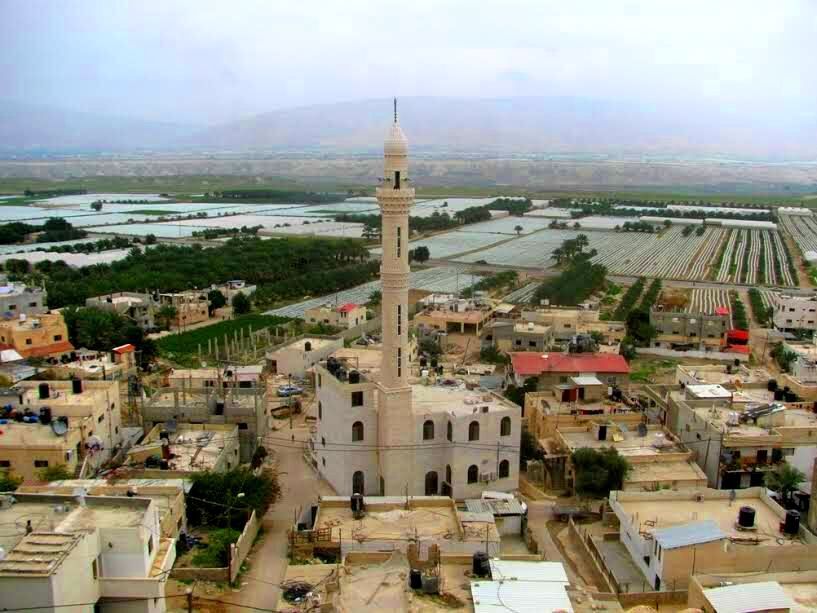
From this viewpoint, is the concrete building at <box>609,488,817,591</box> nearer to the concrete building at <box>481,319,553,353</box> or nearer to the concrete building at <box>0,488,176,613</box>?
the concrete building at <box>0,488,176,613</box>

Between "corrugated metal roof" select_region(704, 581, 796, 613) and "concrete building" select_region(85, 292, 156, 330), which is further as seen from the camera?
"concrete building" select_region(85, 292, 156, 330)

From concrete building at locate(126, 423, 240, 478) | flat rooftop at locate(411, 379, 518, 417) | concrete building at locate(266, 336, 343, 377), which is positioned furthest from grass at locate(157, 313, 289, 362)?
flat rooftop at locate(411, 379, 518, 417)

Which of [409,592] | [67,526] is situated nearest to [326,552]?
[409,592]

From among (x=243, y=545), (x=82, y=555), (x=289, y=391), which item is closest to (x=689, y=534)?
(x=243, y=545)

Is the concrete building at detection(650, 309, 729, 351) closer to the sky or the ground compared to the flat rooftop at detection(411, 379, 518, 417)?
closer to the ground

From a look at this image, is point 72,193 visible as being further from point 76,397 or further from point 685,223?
point 76,397

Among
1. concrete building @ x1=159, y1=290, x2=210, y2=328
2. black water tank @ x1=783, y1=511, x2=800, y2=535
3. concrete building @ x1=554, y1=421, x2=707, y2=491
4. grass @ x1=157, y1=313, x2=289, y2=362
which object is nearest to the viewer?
black water tank @ x1=783, y1=511, x2=800, y2=535

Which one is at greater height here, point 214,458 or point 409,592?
point 409,592
